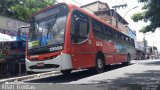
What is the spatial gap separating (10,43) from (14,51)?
53cm

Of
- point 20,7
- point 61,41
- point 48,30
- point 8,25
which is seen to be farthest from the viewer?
point 20,7

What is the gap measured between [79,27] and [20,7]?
55.7 feet

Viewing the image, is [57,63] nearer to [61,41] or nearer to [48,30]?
[61,41]

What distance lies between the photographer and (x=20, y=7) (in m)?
27.5

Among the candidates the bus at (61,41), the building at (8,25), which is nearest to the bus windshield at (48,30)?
the bus at (61,41)

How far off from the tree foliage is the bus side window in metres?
15.6

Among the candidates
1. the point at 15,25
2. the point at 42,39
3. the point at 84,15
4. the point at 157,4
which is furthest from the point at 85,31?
the point at 15,25

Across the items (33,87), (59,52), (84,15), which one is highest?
(84,15)

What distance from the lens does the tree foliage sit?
90.0ft

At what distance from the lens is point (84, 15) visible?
13.0 metres

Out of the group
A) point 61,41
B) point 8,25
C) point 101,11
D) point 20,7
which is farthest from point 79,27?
point 101,11

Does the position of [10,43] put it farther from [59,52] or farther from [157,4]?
[157,4]

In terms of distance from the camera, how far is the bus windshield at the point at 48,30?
11281 millimetres

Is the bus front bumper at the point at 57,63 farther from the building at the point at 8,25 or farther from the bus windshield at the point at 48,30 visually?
the building at the point at 8,25
